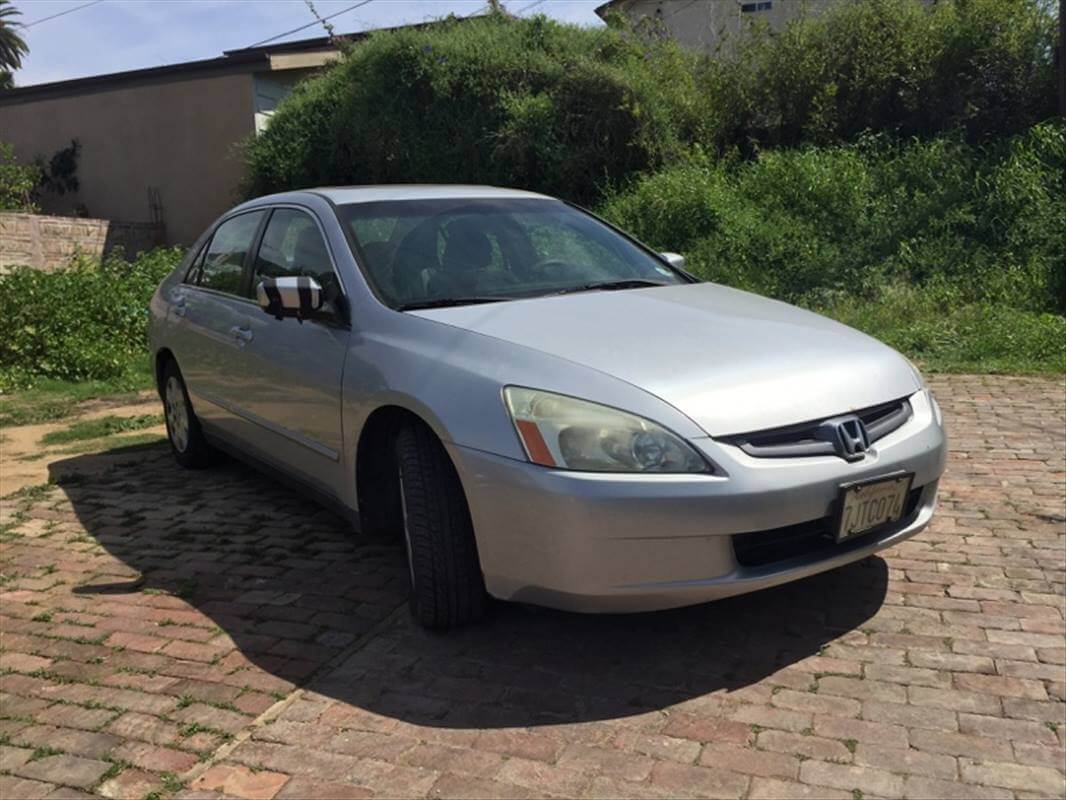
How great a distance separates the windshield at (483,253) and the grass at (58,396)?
519 cm

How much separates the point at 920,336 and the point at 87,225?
11.8 meters

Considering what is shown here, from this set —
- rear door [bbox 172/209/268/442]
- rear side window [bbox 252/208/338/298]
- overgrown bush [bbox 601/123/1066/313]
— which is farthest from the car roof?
overgrown bush [bbox 601/123/1066/313]

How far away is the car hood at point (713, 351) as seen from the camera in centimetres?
305

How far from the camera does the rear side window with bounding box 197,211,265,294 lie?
16.8ft

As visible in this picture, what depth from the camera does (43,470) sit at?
646 cm

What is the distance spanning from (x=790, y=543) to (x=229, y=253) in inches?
140

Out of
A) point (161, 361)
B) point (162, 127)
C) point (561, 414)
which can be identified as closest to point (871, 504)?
point (561, 414)

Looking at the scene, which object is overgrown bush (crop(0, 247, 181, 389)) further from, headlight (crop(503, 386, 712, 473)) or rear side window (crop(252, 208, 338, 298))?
headlight (crop(503, 386, 712, 473))

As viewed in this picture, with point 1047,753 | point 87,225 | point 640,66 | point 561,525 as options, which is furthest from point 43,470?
point 640,66

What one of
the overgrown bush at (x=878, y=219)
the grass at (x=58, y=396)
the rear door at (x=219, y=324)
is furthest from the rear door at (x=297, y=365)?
the overgrown bush at (x=878, y=219)

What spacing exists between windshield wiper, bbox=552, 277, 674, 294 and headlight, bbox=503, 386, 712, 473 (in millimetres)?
1128

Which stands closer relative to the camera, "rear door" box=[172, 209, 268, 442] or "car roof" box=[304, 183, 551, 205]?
"car roof" box=[304, 183, 551, 205]

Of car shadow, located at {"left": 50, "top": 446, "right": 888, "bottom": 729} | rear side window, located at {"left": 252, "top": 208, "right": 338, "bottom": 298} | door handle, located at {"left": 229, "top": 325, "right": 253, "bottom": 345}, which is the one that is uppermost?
rear side window, located at {"left": 252, "top": 208, "right": 338, "bottom": 298}

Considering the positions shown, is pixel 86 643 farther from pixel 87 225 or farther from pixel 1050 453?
pixel 87 225
